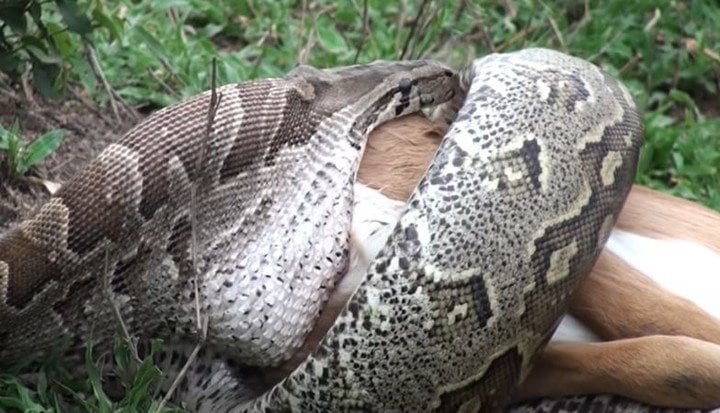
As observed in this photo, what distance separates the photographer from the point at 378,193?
3742mm

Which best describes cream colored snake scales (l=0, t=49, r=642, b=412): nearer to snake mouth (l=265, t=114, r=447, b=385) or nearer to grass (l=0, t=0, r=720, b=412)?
snake mouth (l=265, t=114, r=447, b=385)

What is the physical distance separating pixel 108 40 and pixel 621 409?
10.7 ft

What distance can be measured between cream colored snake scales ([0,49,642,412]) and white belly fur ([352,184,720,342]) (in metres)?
0.06

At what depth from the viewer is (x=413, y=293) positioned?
10.7ft

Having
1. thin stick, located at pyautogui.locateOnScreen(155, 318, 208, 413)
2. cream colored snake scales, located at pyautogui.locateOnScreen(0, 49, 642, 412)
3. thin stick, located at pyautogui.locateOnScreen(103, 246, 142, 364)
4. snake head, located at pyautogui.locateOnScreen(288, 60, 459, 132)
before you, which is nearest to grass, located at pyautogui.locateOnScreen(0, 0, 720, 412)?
snake head, located at pyautogui.locateOnScreen(288, 60, 459, 132)

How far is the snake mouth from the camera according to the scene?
3.57 meters

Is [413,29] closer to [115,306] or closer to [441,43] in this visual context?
[441,43]

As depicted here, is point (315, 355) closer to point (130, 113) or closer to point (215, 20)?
point (130, 113)

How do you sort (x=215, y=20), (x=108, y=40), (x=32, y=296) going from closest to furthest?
(x=32, y=296) < (x=108, y=40) < (x=215, y=20)

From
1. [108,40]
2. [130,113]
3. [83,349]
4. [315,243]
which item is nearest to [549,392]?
[315,243]

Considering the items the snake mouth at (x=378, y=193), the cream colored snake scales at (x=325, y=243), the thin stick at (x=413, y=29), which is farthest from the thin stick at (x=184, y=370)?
the thin stick at (x=413, y=29)

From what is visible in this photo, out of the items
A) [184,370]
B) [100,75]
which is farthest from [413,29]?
[184,370]

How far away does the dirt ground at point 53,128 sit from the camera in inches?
176

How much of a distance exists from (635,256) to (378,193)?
2.62ft
